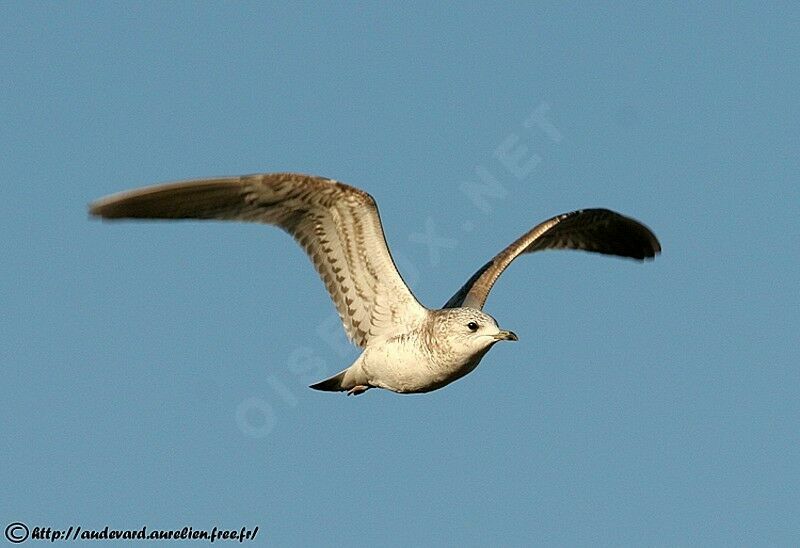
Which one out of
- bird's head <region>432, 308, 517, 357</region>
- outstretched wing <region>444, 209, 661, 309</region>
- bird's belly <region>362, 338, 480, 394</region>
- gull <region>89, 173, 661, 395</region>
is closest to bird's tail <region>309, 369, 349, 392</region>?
gull <region>89, 173, 661, 395</region>

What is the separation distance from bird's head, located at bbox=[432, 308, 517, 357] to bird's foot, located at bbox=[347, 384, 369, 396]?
1.70m

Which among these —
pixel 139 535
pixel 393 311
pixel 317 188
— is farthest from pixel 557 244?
pixel 139 535

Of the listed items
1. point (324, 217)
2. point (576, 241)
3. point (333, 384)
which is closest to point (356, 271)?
point (324, 217)

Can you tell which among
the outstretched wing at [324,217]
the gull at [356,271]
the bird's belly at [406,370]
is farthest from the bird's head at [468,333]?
the outstretched wing at [324,217]

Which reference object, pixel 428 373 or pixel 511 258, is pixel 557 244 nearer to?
pixel 511 258

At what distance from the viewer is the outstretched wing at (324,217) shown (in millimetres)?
15586

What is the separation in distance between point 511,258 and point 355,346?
Answer: 291cm

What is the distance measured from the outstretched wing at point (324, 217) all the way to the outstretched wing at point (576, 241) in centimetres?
164

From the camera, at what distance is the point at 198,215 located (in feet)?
52.9

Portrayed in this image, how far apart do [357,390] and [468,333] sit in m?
2.25

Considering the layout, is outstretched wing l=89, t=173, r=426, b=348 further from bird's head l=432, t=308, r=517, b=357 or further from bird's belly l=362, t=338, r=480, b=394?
bird's head l=432, t=308, r=517, b=357

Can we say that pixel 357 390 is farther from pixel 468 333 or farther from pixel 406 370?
pixel 468 333

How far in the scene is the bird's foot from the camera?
1775 cm

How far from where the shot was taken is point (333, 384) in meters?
18.0
